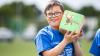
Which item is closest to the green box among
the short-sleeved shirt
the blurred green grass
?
the short-sleeved shirt

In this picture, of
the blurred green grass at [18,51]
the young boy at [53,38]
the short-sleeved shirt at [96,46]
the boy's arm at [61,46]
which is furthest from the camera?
the blurred green grass at [18,51]

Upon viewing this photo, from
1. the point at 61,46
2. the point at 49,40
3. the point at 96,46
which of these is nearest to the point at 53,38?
the point at 49,40

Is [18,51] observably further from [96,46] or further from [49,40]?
[49,40]

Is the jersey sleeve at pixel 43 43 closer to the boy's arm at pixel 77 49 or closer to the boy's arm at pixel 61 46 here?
the boy's arm at pixel 61 46

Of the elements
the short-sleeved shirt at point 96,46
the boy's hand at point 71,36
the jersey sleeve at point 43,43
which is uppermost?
the boy's hand at point 71,36

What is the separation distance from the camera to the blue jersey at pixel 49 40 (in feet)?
13.1

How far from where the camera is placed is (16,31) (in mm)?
44750

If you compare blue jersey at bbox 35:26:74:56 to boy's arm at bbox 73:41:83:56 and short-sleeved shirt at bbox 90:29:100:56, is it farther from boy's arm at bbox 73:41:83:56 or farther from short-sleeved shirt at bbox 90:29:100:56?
short-sleeved shirt at bbox 90:29:100:56

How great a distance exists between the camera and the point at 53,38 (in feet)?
13.3

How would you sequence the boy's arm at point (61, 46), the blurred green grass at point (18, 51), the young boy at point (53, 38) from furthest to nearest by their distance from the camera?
the blurred green grass at point (18, 51) < the young boy at point (53, 38) < the boy's arm at point (61, 46)

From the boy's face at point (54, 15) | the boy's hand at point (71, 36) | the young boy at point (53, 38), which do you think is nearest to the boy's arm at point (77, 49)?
the young boy at point (53, 38)

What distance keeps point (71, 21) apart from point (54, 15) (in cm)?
18

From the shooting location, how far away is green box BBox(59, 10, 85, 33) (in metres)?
3.95

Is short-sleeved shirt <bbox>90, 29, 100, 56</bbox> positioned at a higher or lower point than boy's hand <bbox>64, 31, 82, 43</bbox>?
lower
